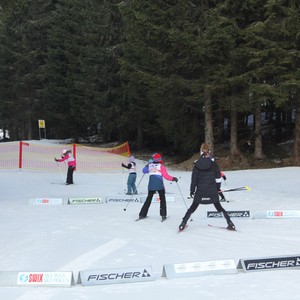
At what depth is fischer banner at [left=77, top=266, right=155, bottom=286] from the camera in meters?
5.91

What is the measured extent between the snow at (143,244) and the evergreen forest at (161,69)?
22.2 ft

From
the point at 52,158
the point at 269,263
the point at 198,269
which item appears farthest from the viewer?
A: the point at 52,158

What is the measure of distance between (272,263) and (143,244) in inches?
100

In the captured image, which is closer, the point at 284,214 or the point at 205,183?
the point at 205,183

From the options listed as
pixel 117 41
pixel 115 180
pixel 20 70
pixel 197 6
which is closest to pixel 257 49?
pixel 197 6

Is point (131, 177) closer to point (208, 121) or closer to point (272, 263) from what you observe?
point (272, 263)

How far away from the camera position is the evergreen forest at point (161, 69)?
1992 cm

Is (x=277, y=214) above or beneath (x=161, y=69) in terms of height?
beneath

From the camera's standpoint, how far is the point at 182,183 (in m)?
18.1

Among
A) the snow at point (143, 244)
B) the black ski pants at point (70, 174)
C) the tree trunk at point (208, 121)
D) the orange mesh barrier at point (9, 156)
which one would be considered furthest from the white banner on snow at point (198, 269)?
the orange mesh barrier at point (9, 156)

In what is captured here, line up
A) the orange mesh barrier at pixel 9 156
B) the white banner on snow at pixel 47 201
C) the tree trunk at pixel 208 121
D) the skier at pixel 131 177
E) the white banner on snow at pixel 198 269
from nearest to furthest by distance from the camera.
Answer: the white banner on snow at pixel 198 269, the white banner on snow at pixel 47 201, the skier at pixel 131 177, the tree trunk at pixel 208 121, the orange mesh barrier at pixel 9 156

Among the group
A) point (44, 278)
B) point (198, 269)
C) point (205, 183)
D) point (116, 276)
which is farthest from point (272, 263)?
point (44, 278)

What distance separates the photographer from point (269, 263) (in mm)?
6371

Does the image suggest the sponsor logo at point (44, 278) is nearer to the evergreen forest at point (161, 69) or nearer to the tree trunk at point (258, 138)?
the evergreen forest at point (161, 69)
